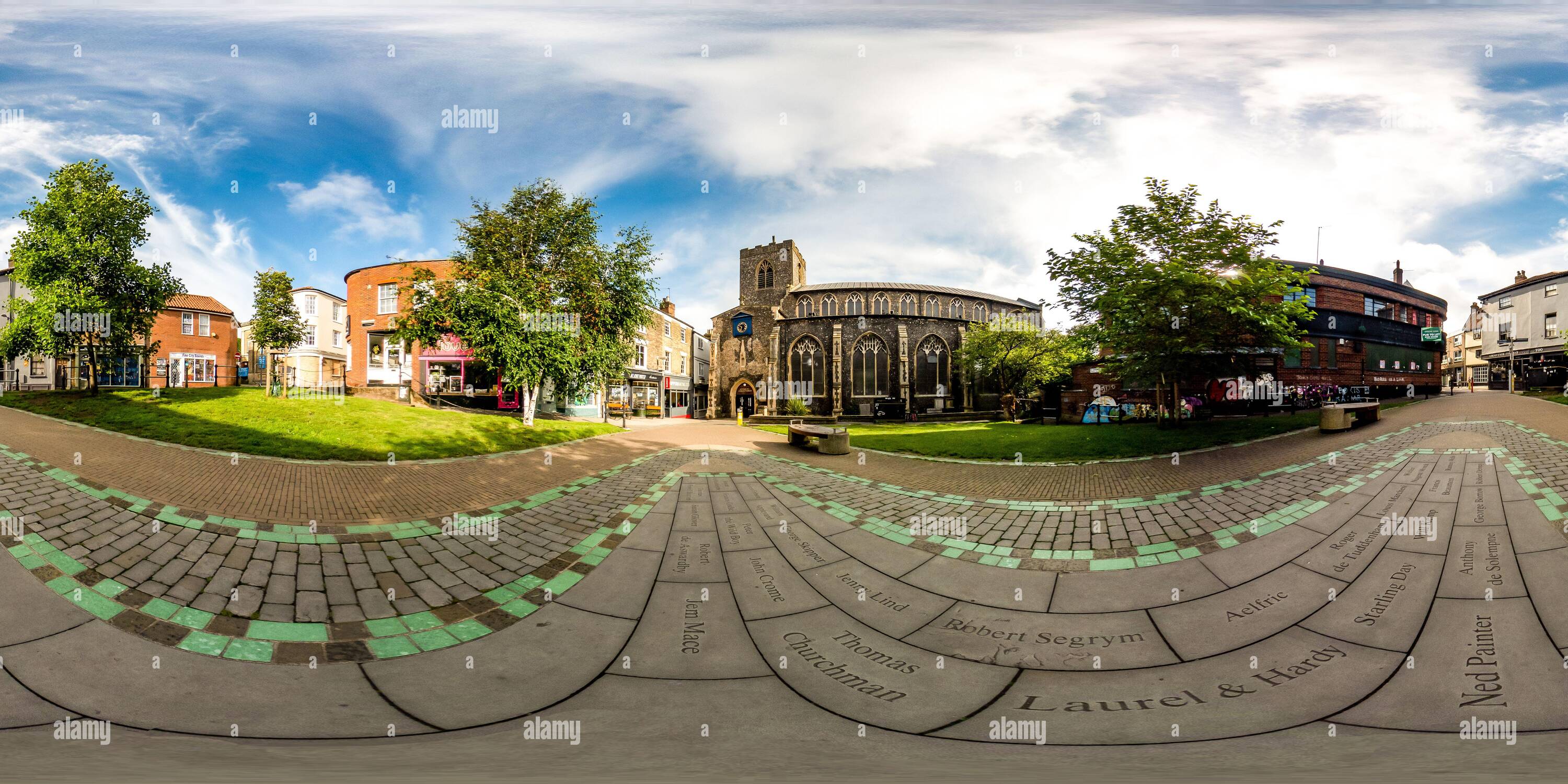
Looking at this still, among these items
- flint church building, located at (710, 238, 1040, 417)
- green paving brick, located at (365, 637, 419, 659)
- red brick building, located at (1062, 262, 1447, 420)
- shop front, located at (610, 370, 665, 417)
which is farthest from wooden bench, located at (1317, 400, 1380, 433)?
flint church building, located at (710, 238, 1040, 417)

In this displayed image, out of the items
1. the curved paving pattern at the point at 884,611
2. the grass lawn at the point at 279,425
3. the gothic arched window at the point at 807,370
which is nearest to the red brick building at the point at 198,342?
the grass lawn at the point at 279,425

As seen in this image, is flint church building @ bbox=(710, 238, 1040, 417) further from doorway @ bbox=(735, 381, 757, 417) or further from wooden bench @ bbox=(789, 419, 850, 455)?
wooden bench @ bbox=(789, 419, 850, 455)

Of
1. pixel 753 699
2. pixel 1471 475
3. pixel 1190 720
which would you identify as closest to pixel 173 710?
pixel 753 699

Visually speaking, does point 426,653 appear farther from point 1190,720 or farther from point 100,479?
point 1190,720

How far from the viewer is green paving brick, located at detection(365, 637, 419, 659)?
2529 mm

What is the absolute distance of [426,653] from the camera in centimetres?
255

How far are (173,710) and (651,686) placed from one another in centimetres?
208

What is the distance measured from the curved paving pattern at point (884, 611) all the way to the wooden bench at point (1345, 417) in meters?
0.25

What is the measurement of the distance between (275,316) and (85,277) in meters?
18.9

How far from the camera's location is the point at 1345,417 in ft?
13.4

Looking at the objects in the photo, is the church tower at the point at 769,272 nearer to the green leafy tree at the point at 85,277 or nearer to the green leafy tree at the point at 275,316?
the green leafy tree at the point at 275,316

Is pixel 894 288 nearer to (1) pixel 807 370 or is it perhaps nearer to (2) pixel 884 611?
(1) pixel 807 370

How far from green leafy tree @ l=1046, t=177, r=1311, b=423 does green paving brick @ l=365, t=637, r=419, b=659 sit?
18.8 feet

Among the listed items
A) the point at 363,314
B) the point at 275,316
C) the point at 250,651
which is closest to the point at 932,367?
the point at 363,314
